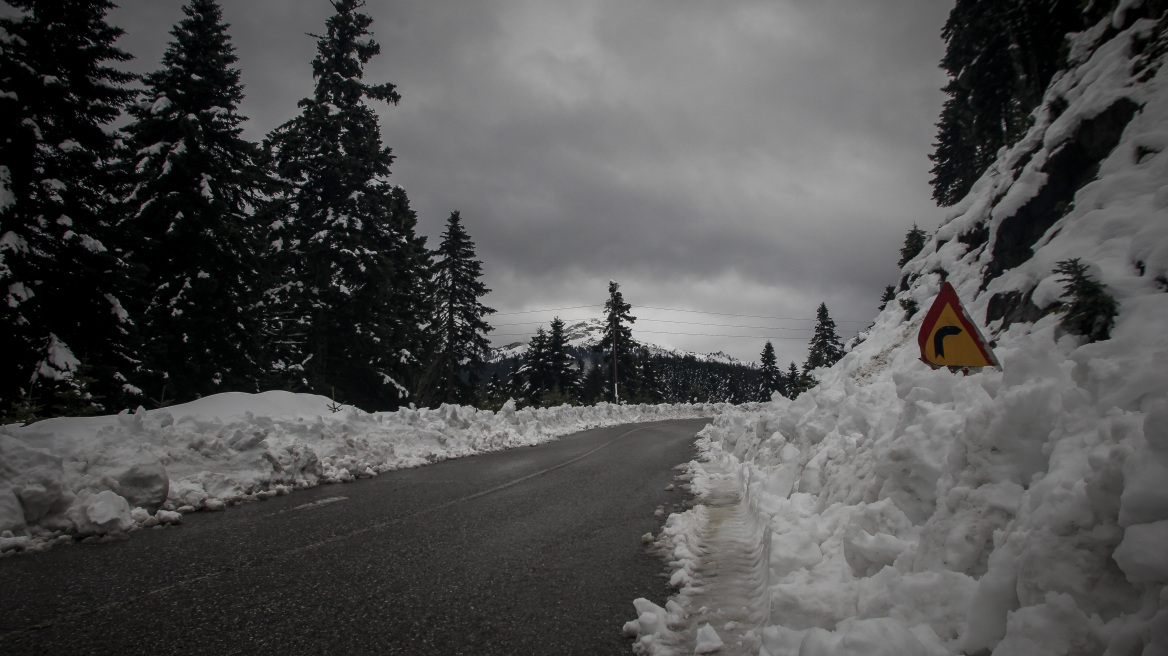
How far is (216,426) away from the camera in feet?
25.5

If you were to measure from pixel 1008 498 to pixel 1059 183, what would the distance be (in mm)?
7788

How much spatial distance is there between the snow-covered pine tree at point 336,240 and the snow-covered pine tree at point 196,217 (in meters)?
1.99

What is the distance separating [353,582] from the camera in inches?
144

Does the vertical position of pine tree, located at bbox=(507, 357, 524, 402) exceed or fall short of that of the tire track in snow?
it exceeds it

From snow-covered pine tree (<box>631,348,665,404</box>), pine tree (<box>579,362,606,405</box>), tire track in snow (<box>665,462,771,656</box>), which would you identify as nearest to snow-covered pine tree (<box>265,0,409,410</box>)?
tire track in snow (<box>665,462,771,656</box>)

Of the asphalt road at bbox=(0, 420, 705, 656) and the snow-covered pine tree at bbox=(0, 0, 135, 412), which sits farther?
the snow-covered pine tree at bbox=(0, 0, 135, 412)

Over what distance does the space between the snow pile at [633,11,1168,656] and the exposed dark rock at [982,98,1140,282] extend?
95cm

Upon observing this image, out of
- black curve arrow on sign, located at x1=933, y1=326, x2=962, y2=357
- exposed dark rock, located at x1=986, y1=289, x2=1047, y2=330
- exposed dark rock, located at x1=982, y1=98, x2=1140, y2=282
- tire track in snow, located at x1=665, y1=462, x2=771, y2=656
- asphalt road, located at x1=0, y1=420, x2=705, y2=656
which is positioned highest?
exposed dark rock, located at x1=982, y1=98, x2=1140, y2=282

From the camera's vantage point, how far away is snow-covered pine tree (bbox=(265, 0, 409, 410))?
804 inches

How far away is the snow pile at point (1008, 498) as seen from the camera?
1.71 m

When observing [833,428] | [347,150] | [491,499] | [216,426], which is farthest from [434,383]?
[833,428]

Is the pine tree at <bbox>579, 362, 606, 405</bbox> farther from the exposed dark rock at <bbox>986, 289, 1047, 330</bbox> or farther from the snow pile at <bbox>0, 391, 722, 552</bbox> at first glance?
the exposed dark rock at <bbox>986, 289, 1047, 330</bbox>

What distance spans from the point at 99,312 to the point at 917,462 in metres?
17.6

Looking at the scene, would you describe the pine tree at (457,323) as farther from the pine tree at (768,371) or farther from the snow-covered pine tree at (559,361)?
the pine tree at (768,371)
